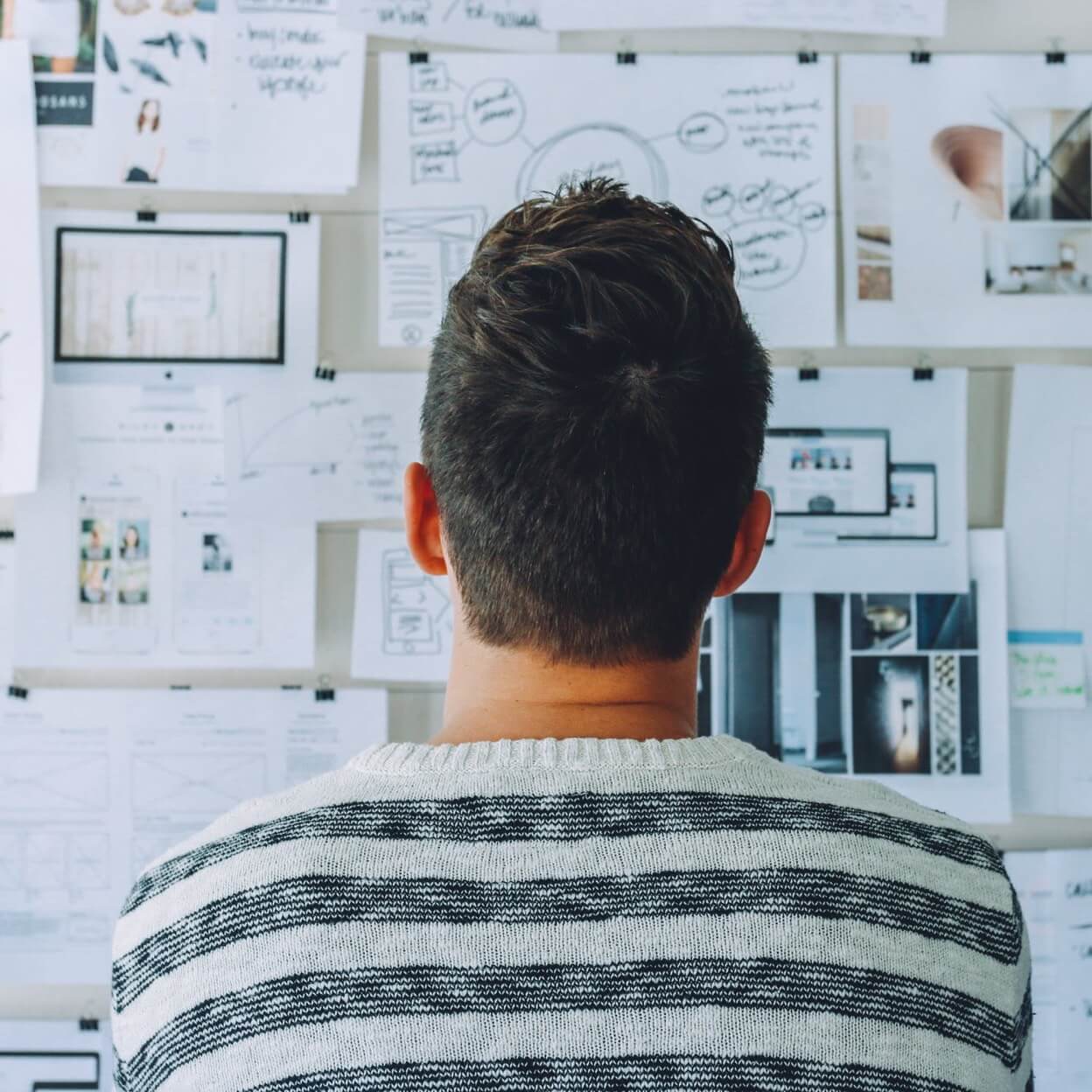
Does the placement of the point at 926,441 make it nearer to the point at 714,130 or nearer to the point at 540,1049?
the point at 714,130

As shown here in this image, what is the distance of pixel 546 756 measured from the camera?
55 cm

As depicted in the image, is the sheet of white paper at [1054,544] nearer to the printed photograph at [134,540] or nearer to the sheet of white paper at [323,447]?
the sheet of white paper at [323,447]

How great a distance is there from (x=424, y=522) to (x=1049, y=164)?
94 cm

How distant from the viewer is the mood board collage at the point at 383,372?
118cm

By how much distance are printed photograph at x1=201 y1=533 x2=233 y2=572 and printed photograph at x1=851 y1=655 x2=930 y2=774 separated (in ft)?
2.36

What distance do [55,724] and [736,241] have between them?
941 millimetres

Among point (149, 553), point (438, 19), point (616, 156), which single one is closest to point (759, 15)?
point (616, 156)

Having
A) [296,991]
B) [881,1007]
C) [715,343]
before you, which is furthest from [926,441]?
[296,991]

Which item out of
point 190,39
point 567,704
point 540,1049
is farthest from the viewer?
point 190,39

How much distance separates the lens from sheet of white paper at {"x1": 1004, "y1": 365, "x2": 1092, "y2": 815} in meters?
1.20

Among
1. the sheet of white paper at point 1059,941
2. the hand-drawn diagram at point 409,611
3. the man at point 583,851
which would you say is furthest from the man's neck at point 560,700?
the sheet of white paper at point 1059,941

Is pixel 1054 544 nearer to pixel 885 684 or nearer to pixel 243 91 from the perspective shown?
pixel 885 684

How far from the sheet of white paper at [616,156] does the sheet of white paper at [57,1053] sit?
86 cm

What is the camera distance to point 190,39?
118 centimetres
